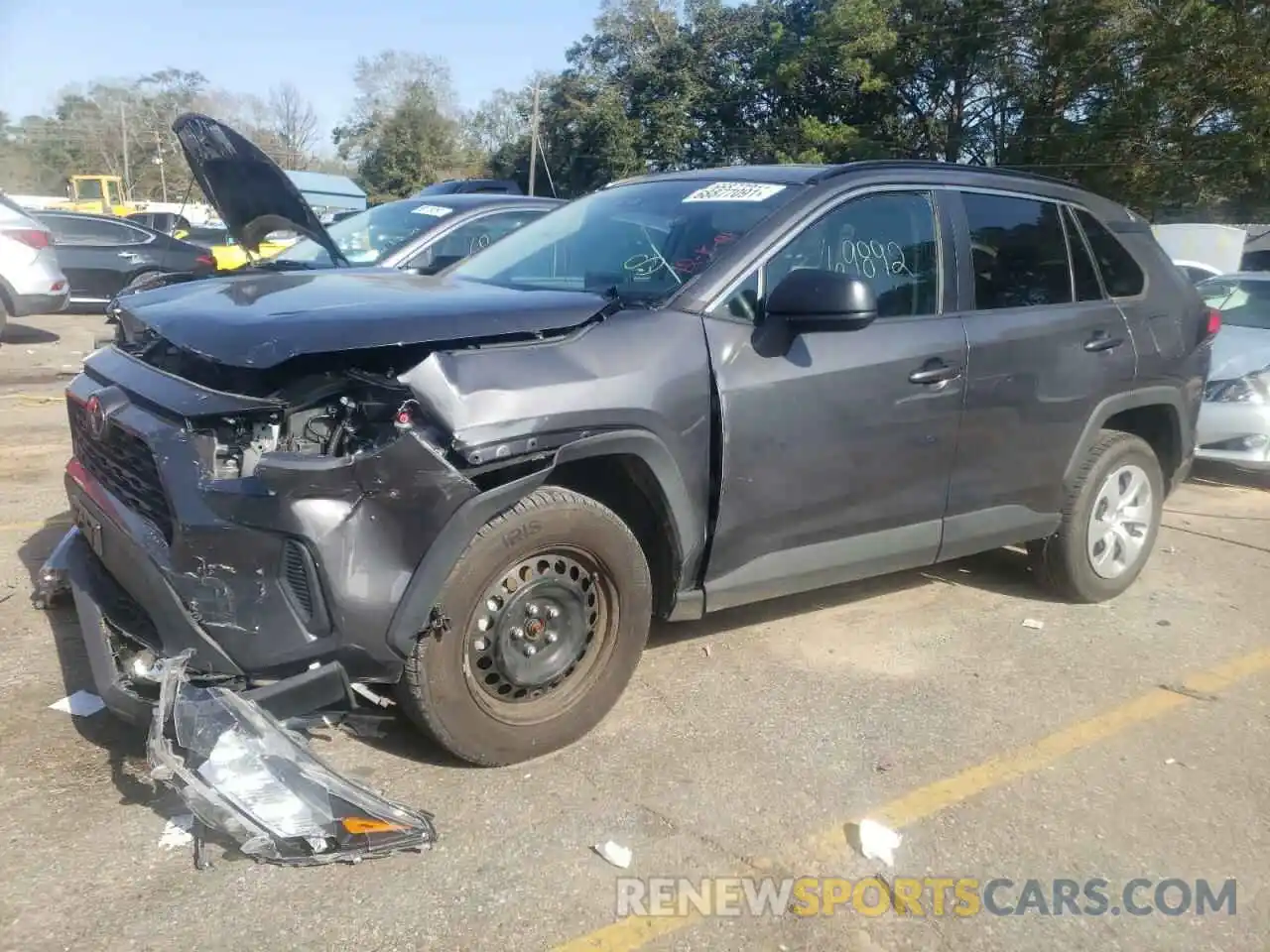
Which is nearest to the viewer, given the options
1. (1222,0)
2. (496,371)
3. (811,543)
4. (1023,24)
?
(496,371)

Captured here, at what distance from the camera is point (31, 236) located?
1191 cm

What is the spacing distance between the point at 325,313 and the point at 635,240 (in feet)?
4.92

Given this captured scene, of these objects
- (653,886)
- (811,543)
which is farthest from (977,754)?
(653,886)

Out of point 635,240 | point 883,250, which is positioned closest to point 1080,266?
point 883,250

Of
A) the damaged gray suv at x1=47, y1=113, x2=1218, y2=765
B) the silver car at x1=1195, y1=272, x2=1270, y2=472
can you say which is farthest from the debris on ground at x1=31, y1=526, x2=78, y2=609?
the silver car at x1=1195, y1=272, x2=1270, y2=472

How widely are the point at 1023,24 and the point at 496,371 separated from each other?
33.4 m

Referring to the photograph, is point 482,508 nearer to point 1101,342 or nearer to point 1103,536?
point 1101,342

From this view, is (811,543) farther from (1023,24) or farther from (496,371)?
(1023,24)

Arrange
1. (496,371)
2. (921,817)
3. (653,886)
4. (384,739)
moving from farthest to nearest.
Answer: (384,739) → (921,817) → (496,371) → (653,886)

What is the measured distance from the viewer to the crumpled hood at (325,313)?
287cm

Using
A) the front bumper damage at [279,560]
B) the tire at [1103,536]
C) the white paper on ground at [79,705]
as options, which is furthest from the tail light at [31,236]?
the tire at [1103,536]

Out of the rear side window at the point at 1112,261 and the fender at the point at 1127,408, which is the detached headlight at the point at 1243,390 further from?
the rear side window at the point at 1112,261

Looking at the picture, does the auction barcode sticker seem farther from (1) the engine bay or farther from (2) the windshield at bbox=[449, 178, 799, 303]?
(1) the engine bay

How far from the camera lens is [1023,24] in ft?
103
